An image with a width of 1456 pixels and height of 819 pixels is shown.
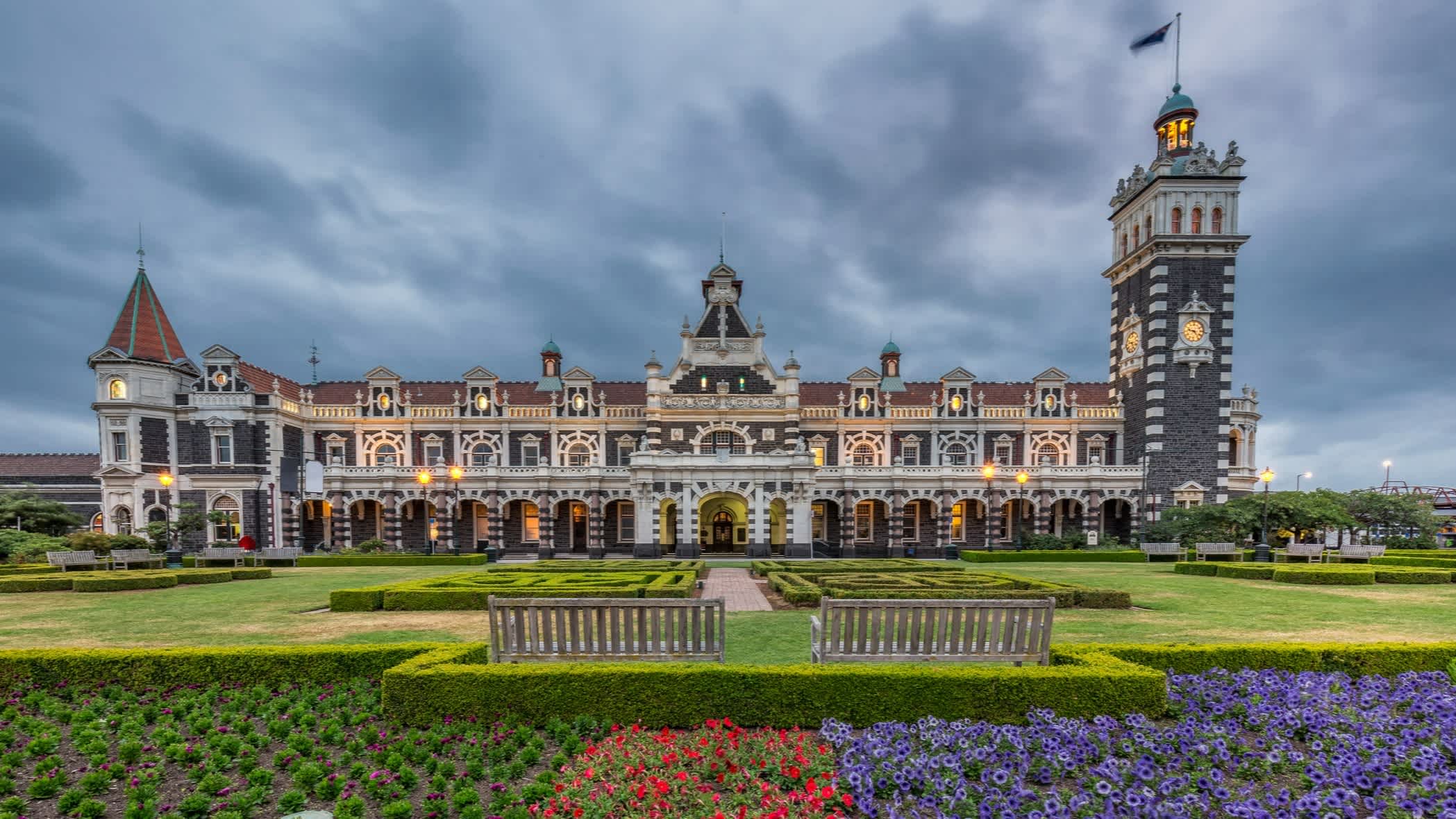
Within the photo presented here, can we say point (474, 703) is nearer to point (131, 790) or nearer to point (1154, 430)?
point (131, 790)

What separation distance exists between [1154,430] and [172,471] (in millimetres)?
59061

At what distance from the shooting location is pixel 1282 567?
64.4 feet

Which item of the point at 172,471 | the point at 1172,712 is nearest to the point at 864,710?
the point at 1172,712

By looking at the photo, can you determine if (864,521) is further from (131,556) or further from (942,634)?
(131,556)

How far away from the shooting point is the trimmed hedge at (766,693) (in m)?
6.54

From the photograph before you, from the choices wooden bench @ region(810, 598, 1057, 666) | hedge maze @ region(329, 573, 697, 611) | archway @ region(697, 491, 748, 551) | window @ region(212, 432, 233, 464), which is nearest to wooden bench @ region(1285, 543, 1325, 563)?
archway @ region(697, 491, 748, 551)

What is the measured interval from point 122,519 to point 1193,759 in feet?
158

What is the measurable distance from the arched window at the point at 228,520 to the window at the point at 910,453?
41.0 m

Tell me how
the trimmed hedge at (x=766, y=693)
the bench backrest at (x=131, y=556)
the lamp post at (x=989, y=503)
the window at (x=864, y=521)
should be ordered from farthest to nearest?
the window at (x=864, y=521) < the lamp post at (x=989, y=503) < the bench backrest at (x=131, y=556) < the trimmed hedge at (x=766, y=693)

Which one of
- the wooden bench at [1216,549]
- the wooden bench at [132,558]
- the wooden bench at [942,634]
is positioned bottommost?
the wooden bench at [1216,549]

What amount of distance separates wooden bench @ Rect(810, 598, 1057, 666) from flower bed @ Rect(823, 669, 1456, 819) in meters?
1.19

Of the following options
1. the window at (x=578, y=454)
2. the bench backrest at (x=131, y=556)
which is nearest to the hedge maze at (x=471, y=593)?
the bench backrest at (x=131, y=556)

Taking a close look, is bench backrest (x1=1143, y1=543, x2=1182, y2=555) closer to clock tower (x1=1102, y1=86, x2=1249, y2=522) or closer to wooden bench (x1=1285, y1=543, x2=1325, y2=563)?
wooden bench (x1=1285, y1=543, x2=1325, y2=563)

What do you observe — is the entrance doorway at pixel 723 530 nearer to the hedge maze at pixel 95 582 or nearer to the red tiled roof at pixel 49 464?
the hedge maze at pixel 95 582
